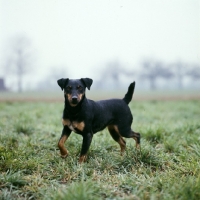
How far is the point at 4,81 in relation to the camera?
1967 cm

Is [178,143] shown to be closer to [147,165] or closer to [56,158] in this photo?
[147,165]

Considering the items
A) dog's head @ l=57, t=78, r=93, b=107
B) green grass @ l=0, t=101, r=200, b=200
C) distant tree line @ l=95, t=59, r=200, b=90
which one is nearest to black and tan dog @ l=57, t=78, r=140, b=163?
dog's head @ l=57, t=78, r=93, b=107

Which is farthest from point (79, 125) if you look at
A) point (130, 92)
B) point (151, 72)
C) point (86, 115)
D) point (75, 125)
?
point (151, 72)

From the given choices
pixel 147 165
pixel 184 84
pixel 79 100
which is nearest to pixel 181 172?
pixel 147 165

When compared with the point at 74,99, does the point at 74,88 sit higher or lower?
higher

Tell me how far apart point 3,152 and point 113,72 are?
68952mm

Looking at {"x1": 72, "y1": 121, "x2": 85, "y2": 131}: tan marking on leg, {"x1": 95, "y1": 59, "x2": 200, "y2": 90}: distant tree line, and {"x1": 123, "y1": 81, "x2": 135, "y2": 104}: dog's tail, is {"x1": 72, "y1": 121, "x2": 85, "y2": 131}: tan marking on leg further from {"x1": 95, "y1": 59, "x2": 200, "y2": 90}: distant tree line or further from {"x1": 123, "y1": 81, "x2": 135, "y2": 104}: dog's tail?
{"x1": 95, "y1": 59, "x2": 200, "y2": 90}: distant tree line

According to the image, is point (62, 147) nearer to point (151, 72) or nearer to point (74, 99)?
point (74, 99)

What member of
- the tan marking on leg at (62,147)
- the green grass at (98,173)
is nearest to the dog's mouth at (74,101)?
the tan marking on leg at (62,147)

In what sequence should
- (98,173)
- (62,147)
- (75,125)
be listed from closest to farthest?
(98,173)
(75,125)
(62,147)

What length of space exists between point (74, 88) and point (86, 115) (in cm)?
49

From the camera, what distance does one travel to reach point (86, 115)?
4.37 meters

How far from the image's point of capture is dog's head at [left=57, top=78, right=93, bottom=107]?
4.13 metres

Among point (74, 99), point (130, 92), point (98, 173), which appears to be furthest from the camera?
point (130, 92)
